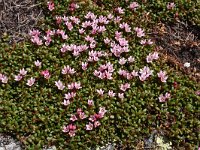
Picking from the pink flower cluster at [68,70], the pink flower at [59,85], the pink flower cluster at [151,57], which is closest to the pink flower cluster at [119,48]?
the pink flower cluster at [151,57]

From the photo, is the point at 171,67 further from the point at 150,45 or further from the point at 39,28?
the point at 39,28

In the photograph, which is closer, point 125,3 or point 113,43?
point 113,43

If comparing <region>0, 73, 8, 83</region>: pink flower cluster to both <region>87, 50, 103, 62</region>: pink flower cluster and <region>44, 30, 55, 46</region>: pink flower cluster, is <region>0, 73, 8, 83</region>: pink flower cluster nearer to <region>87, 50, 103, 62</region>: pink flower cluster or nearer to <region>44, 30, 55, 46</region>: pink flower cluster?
<region>44, 30, 55, 46</region>: pink flower cluster

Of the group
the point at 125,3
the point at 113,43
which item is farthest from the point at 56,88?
the point at 125,3

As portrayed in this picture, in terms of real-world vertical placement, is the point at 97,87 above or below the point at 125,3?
below

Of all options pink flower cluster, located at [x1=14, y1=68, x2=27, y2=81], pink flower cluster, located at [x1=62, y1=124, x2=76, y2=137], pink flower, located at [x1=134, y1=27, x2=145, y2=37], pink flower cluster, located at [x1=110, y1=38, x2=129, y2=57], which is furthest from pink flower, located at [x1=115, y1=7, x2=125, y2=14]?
pink flower cluster, located at [x1=62, y1=124, x2=76, y2=137]

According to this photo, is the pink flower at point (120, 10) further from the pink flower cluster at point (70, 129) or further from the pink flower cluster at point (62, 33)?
the pink flower cluster at point (70, 129)
